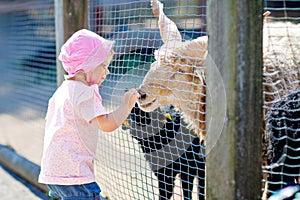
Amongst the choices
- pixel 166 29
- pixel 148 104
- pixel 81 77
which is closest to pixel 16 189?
pixel 148 104

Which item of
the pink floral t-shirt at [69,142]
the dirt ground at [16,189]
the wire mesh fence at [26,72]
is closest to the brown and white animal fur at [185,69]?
the pink floral t-shirt at [69,142]

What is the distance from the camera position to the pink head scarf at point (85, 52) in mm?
2730

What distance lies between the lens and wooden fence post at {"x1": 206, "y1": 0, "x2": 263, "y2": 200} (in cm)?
182

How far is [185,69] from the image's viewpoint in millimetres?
3551

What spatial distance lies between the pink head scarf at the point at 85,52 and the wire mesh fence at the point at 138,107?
55 cm

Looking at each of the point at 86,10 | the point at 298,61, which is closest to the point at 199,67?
the point at 298,61

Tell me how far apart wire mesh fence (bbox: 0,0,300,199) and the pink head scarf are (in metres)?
0.55

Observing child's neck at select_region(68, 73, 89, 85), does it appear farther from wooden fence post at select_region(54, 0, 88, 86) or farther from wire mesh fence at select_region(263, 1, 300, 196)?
wooden fence post at select_region(54, 0, 88, 86)

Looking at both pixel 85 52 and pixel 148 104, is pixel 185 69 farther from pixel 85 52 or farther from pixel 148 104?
pixel 85 52

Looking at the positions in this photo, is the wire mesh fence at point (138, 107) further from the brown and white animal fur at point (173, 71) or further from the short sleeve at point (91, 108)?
the short sleeve at point (91, 108)

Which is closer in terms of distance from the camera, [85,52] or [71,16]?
[85,52]

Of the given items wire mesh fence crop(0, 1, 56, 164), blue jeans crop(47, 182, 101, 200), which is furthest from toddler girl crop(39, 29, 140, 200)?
wire mesh fence crop(0, 1, 56, 164)

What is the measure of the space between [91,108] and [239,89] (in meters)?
1.07

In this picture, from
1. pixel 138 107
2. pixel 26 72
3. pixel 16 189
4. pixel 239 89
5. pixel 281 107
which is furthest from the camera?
pixel 26 72
